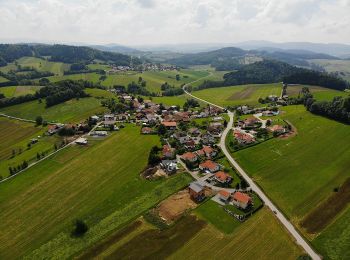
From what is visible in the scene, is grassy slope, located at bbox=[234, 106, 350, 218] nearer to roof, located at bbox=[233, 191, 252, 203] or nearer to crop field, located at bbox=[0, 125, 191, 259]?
roof, located at bbox=[233, 191, 252, 203]

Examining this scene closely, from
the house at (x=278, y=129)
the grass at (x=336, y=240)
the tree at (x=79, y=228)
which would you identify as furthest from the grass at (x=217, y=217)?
Result: the house at (x=278, y=129)

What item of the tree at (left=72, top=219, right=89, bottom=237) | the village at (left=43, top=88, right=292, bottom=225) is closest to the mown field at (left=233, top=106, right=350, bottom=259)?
the village at (left=43, top=88, right=292, bottom=225)

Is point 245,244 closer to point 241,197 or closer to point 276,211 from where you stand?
point 276,211

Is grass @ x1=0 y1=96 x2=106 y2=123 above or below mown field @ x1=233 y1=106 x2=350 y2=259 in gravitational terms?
below

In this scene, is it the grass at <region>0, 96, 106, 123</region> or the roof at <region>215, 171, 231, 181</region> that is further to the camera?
the grass at <region>0, 96, 106, 123</region>

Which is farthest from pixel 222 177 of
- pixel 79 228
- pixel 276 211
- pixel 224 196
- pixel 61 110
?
pixel 61 110

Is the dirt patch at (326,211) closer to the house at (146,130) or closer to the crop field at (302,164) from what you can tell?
the crop field at (302,164)
